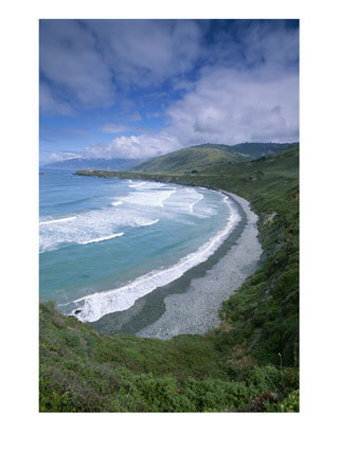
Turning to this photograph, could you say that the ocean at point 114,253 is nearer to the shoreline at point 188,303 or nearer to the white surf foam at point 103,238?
the white surf foam at point 103,238

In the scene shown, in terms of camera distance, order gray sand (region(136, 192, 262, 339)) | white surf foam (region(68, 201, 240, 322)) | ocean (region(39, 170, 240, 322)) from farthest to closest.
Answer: ocean (region(39, 170, 240, 322)) < white surf foam (region(68, 201, 240, 322)) < gray sand (region(136, 192, 262, 339))

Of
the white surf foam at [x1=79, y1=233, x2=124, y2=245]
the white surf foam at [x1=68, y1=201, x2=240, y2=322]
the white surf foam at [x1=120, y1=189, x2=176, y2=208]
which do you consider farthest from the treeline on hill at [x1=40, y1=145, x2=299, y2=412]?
the white surf foam at [x1=120, y1=189, x2=176, y2=208]

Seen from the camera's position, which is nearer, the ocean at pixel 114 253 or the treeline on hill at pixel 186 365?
the treeline on hill at pixel 186 365

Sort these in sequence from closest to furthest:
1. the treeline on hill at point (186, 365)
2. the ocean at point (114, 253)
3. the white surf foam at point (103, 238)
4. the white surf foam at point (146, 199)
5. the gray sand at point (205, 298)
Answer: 1. the treeline on hill at point (186, 365)
2. the gray sand at point (205, 298)
3. the ocean at point (114, 253)
4. the white surf foam at point (103, 238)
5. the white surf foam at point (146, 199)

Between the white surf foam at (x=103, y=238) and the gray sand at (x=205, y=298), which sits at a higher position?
the white surf foam at (x=103, y=238)

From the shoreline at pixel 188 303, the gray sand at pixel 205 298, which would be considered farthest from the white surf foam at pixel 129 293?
the gray sand at pixel 205 298

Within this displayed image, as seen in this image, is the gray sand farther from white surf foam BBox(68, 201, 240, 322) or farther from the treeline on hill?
white surf foam BBox(68, 201, 240, 322)

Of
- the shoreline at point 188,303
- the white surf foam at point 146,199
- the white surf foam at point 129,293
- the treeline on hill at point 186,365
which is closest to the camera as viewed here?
the treeline on hill at point 186,365

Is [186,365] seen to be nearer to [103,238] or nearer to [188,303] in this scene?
[188,303]
